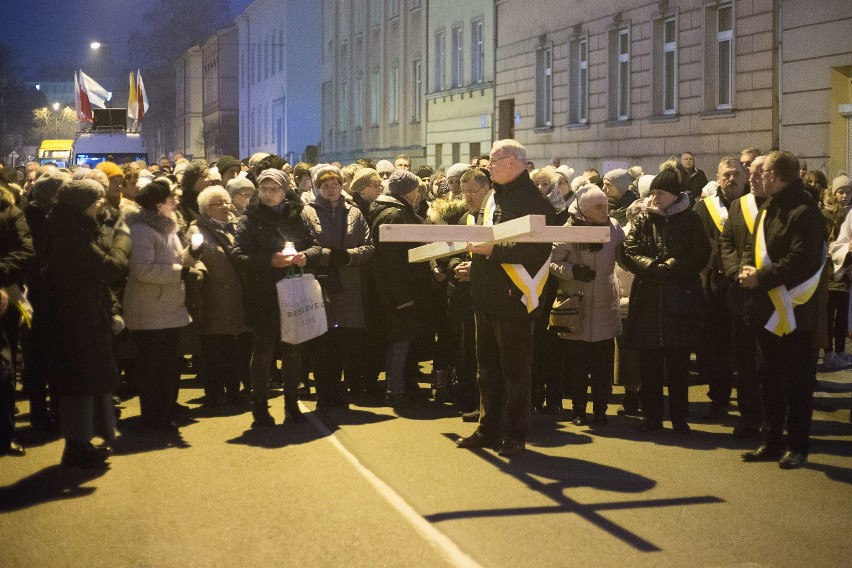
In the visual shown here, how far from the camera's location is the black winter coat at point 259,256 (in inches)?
442

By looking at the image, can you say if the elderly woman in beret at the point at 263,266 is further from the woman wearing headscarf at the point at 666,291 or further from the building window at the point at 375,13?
the building window at the point at 375,13

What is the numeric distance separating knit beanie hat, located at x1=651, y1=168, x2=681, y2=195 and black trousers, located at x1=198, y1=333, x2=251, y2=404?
12.8 feet

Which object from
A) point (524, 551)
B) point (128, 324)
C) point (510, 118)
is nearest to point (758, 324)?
point (524, 551)

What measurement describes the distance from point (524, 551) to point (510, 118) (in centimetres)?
3055

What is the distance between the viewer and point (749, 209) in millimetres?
10023

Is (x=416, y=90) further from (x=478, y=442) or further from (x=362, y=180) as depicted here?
(x=478, y=442)

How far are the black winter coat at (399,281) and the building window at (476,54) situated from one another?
2713 centimetres

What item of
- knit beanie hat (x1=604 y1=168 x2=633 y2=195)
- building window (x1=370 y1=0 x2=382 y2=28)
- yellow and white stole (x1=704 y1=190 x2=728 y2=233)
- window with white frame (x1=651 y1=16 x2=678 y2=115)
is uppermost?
building window (x1=370 y1=0 x2=382 y2=28)

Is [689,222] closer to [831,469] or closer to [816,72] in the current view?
[831,469]

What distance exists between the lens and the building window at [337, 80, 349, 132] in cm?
5762

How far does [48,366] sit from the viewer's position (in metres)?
9.56

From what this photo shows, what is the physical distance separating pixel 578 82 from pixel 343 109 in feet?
88.4

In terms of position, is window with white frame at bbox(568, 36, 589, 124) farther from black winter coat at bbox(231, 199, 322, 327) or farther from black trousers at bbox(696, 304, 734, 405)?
black winter coat at bbox(231, 199, 322, 327)

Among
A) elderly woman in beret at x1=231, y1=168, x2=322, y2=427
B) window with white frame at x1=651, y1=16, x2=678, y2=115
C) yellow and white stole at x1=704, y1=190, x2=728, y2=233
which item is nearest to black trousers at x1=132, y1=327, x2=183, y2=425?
elderly woman in beret at x1=231, y1=168, x2=322, y2=427
